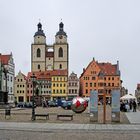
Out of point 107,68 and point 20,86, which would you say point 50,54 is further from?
point 107,68

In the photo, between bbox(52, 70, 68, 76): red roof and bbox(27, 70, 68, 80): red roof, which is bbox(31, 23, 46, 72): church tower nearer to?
bbox(27, 70, 68, 80): red roof

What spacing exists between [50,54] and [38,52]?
4923 millimetres

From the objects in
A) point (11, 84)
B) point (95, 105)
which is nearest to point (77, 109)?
point (95, 105)

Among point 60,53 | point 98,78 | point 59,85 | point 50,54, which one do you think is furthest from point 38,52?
point 98,78

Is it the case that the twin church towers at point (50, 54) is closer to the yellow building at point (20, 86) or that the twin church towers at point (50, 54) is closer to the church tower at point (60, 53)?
the church tower at point (60, 53)

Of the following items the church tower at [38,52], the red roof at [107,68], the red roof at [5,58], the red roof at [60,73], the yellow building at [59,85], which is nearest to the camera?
the red roof at [5,58]

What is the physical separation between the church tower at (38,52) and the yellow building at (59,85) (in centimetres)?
1169

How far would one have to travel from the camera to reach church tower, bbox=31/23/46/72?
177 meters

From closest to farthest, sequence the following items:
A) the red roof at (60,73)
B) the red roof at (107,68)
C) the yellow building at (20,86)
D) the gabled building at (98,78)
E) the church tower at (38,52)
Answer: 1. the gabled building at (98,78)
2. the red roof at (107,68)
3. the yellow building at (20,86)
4. the red roof at (60,73)
5. the church tower at (38,52)

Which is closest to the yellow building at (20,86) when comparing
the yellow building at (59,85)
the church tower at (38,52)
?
the yellow building at (59,85)

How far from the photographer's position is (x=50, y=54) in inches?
7013

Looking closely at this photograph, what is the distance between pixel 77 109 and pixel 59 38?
13127 centimetres

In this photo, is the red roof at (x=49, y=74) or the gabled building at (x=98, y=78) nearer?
the gabled building at (x=98, y=78)

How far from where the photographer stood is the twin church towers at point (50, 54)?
17500cm
